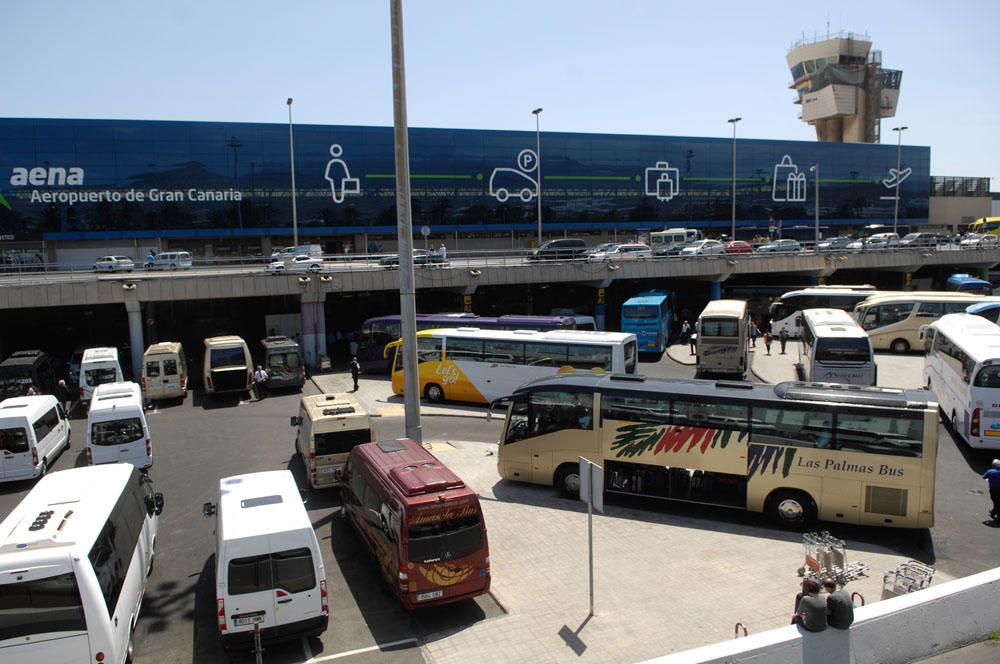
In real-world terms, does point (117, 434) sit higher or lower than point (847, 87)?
lower

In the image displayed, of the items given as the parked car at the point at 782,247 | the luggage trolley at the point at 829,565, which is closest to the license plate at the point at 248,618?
the luggage trolley at the point at 829,565

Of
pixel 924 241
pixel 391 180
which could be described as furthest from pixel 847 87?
pixel 391 180

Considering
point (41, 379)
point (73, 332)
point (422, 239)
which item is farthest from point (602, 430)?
point (422, 239)

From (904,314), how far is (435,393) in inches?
865

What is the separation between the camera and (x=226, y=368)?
26.5 m

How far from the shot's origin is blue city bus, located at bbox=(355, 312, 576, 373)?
27.8 m

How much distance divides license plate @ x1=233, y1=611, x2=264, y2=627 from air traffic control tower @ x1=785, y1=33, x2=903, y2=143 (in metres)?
92.1

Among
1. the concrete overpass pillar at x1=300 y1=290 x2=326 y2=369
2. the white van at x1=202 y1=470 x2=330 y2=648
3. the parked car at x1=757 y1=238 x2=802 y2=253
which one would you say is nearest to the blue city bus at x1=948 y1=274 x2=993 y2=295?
the parked car at x1=757 y1=238 x2=802 y2=253

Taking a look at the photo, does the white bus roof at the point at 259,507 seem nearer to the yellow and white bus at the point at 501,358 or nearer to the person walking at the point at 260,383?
the yellow and white bus at the point at 501,358

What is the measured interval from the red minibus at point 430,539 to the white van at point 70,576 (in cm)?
349

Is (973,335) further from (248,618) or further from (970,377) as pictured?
(248,618)

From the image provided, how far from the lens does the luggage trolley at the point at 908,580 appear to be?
912 cm

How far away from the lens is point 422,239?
64438mm

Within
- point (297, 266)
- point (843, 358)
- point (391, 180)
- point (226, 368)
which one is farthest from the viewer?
point (391, 180)
